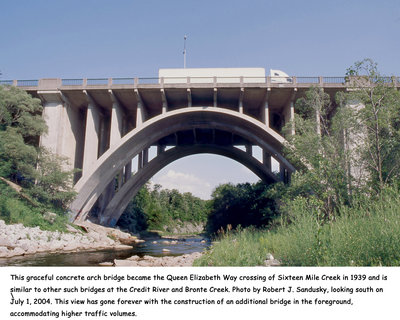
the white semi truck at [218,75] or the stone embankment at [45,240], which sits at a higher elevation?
the white semi truck at [218,75]

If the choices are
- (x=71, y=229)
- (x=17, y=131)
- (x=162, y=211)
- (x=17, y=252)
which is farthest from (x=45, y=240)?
(x=162, y=211)

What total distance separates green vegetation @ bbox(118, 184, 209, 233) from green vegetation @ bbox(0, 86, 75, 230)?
14897 mm

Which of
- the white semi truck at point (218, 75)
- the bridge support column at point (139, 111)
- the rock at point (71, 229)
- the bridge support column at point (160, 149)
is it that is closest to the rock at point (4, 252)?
the rock at point (71, 229)

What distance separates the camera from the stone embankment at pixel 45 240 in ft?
41.1

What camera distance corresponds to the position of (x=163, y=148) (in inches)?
1214

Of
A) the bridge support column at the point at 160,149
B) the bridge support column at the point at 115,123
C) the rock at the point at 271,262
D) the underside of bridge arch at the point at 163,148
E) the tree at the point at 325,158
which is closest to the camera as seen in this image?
the rock at the point at 271,262

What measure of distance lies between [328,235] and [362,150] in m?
8.47

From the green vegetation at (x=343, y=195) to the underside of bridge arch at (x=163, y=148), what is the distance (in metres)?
5.65

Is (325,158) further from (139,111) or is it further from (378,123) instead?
(139,111)

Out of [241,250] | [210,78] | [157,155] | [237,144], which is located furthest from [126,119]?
[241,250]

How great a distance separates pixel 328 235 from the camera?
18.2ft

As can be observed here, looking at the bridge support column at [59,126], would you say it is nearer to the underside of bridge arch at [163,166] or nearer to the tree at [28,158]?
the tree at [28,158]

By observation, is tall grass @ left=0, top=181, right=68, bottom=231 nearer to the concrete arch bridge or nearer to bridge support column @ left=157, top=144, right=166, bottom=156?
the concrete arch bridge
